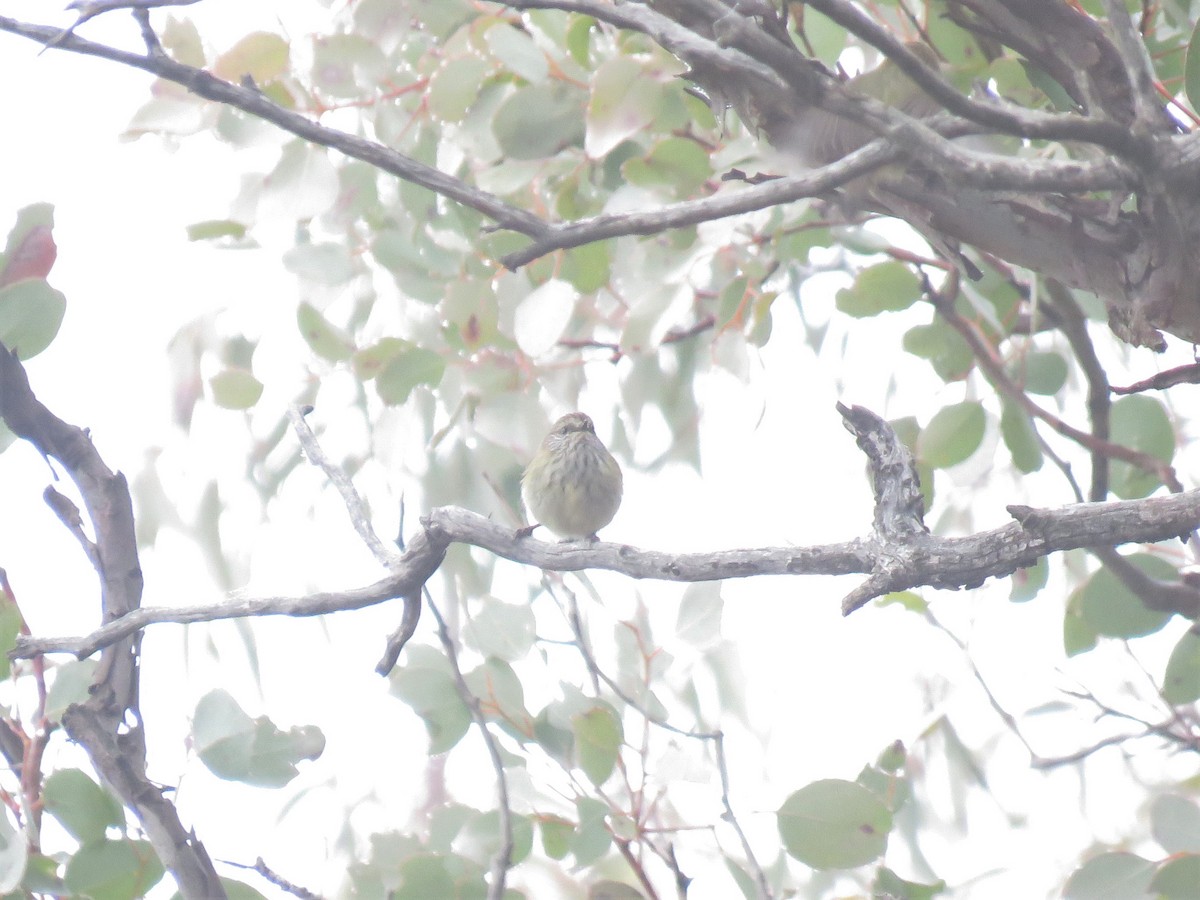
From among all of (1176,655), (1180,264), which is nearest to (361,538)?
(1180,264)

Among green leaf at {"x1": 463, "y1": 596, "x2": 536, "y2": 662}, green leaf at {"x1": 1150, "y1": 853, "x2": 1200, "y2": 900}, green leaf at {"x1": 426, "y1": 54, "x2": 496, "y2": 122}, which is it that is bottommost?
green leaf at {"x1": 1150, "y1": 853, "x2": 1200, "y2": 900}

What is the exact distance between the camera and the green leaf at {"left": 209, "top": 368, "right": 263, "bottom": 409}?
1.87 m

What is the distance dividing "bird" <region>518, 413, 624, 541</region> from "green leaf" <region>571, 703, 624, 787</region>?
4.15 feet

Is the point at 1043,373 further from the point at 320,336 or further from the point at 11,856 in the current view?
the point at 11,856

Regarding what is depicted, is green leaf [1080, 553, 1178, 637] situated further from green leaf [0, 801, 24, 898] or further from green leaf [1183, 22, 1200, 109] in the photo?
green leaf [0, 801, 24, 898]

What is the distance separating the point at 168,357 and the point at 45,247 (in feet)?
4.70

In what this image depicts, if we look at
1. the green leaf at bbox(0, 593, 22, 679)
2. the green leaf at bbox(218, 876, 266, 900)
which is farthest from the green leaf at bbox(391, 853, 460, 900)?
the green leaf at bbox(0, 593, 22, 679)

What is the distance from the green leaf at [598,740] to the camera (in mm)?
1503

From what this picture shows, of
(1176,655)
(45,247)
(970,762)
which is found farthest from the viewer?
(970,762)

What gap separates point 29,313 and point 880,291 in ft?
3.62

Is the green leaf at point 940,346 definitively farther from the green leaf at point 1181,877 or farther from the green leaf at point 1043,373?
the green leaf at point 1181,877

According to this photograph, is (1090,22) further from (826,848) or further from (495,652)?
(495,652)

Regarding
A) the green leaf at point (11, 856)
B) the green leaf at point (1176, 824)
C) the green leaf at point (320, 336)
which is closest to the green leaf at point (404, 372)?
the green leaf at point (320, 336)

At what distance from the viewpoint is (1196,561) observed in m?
1.74
